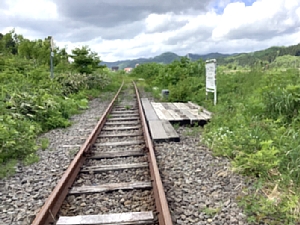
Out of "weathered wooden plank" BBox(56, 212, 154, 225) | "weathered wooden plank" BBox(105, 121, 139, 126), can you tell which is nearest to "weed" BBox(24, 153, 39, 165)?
"weathered wooden plank" BBox(56, 212, 154, 225)

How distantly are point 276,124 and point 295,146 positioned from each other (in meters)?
1.12

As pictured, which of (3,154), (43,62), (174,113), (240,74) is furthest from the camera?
(43,62)

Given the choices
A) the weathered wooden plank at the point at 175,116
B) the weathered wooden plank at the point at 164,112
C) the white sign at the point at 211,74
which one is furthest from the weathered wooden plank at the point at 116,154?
the white sign at the point at 211,74

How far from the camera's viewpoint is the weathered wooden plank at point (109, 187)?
334 cm

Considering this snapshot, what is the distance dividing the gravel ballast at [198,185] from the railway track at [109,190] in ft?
0.63

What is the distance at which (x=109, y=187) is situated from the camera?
342 centimetres

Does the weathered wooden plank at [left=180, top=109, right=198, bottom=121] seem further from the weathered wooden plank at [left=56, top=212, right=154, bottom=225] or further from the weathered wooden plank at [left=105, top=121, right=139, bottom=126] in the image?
the weathered wooden plank at [left=56, top=212, right=154, bottom=225]

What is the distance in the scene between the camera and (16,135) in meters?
4.96

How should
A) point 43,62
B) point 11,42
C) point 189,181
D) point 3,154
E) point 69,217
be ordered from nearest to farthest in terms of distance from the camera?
point 69,217 < point 189,181 < point 3,154 < point 43,62 < point 11,42

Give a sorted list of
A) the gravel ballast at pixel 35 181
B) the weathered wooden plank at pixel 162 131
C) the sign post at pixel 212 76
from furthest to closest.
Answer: the sign post at pixel 212 76 < the weathered wooden plank at pixel 162 131 < the gravel ballast at pixel 35 181

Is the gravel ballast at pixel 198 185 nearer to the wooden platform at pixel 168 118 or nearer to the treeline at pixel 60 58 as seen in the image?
the wooden platform at pixel 168 118

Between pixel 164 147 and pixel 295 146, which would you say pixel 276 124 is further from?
pixel 164 147

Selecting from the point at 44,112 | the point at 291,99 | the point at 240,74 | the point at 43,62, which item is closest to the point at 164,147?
the point at 291,99

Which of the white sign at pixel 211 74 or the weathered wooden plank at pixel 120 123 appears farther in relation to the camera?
the white sign at pixel 211 74
